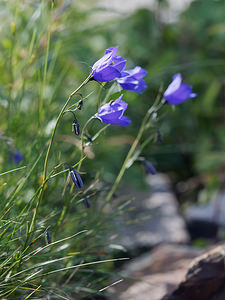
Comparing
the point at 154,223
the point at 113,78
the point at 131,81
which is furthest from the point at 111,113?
the point at 154,223

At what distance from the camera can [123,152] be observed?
2.64 m

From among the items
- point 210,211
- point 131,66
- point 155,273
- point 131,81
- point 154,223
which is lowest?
point 210,211

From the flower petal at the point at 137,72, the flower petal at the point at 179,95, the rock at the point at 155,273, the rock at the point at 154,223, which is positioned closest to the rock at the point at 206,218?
the rock at the point at 154,223

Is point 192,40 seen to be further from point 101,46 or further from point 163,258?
point 163,258

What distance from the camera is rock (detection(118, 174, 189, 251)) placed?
212 centimetres

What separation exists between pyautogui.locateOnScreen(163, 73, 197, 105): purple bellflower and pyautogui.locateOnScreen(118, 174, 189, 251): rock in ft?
2.44

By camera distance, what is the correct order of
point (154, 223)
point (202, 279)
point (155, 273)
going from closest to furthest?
point (202, 279) < point (155, 273) < point (154, 223)

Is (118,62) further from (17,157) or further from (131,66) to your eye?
(131,66)

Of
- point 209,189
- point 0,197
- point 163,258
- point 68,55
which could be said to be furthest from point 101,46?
point 0,197

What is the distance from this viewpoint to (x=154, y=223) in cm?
235

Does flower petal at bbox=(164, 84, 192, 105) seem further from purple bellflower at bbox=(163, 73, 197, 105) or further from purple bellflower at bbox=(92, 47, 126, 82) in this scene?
purple bellflower at bbox=(92, 47, 126, 82)

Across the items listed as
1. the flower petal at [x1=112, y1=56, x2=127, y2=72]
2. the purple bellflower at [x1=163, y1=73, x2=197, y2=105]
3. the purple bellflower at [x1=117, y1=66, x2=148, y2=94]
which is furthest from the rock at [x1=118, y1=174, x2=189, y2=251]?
the flower petal at [x1=112, y1=56, x2=127, y2=72]

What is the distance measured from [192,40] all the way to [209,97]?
0.75 meters

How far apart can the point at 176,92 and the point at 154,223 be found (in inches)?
50.4
